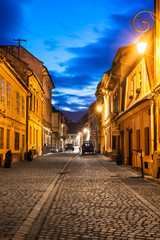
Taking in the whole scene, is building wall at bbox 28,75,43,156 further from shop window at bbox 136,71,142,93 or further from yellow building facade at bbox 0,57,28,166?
shop window at bbox 136,71,142,93

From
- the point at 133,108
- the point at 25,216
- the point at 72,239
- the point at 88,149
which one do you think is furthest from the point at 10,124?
the point at 88,149

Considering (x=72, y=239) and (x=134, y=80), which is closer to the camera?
(x=72, y=239)

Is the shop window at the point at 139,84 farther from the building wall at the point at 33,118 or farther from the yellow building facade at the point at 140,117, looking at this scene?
the building wall at the point at 33,118

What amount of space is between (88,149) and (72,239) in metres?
44.5

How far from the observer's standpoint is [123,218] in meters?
6.69

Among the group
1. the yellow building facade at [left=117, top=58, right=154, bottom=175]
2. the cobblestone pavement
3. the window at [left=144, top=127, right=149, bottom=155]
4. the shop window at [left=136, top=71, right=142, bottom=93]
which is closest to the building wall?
the yellow building facade at [left=117, top=58, right=154, bottom=175]

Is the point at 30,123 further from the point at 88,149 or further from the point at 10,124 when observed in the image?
the point at 88,149

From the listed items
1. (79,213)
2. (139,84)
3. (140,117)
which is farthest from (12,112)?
(79,213)

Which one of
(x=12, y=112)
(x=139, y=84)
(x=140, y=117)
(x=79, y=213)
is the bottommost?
(x=79, y=213)

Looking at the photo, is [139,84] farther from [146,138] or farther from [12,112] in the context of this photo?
[12,112]

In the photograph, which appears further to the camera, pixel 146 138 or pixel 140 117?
pixel 140 117

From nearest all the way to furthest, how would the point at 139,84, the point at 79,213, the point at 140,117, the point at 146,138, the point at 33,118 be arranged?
the point at 79,213 → the point at 146,138 → the point at 140,117 → the point at 139,84 → the point at 33,118

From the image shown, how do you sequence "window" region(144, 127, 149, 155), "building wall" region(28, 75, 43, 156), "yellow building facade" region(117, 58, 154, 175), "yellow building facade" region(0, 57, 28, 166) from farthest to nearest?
"building wall" region(28, 75, 43, 156) < "yellow building facade" region(0, 57, 28, 166) < "window" region(144, 127, 149, 155) < "yellow building facade" region(117, 58, 154, 175)

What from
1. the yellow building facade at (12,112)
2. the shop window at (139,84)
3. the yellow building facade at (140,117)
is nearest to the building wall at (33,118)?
the yellow building facade at (12,112)
